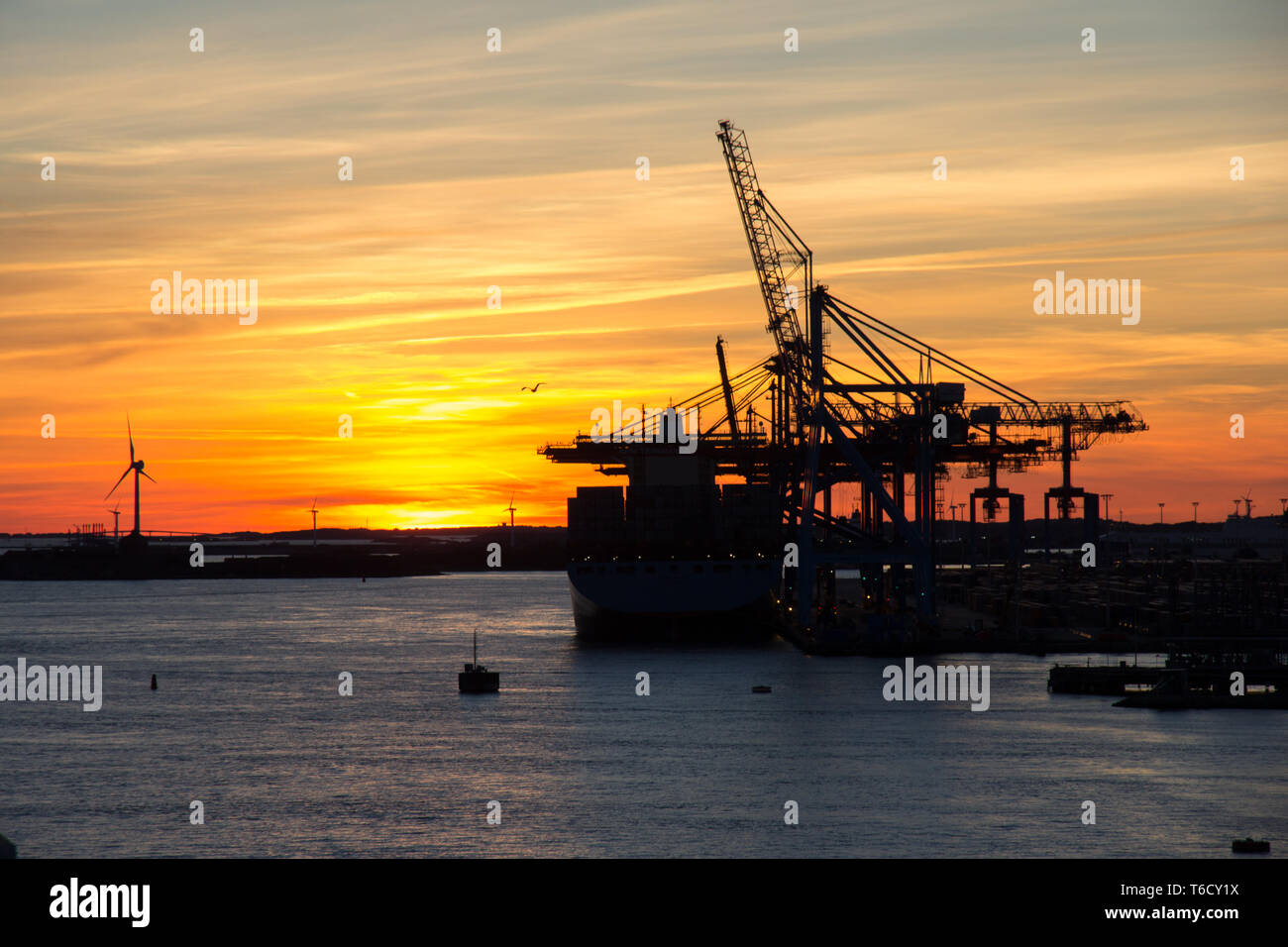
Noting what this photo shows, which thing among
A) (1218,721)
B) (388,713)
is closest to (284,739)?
(388,713)

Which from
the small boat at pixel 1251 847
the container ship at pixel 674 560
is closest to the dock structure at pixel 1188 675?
the small boat at pixel 1251 847

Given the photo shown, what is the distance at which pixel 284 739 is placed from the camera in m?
52.9

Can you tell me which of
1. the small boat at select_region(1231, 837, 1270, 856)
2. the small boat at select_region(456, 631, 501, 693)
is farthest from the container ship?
the small boat at select_region(1231, 837, 1270, 856)

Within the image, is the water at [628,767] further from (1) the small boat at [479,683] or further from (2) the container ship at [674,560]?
(2) the container ship at [674,560]

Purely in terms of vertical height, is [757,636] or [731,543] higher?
[731,543]

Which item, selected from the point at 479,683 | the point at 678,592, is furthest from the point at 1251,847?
the point at 678,592

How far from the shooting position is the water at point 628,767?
34.4 metres

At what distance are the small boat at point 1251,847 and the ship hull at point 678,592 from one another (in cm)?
6000

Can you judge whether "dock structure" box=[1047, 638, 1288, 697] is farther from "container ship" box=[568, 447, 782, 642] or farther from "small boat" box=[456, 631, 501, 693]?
"container ship" box=[568, 447, 782, 642]

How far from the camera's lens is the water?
113 feet

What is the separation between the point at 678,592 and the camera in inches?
3597
